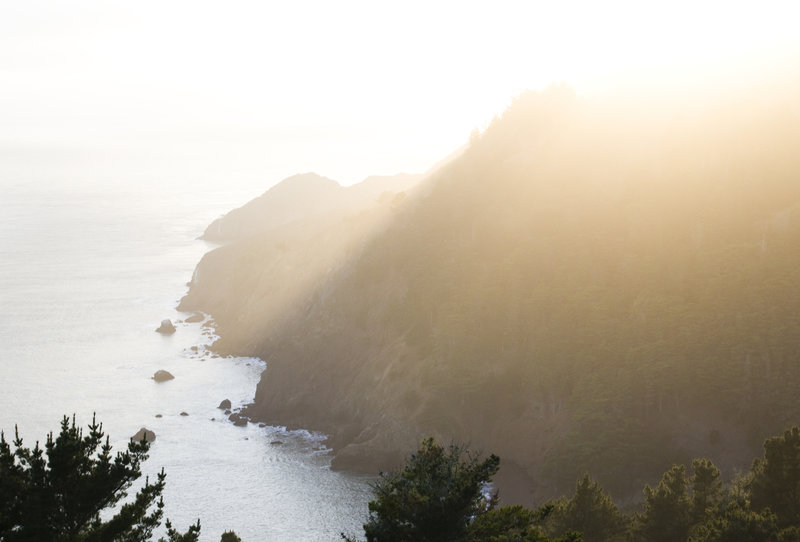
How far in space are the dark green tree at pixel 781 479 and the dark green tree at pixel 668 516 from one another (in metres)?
4.44

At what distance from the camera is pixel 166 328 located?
176000mm

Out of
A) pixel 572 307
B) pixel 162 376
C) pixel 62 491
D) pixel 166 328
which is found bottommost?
pixel 162 376

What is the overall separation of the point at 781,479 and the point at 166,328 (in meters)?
154

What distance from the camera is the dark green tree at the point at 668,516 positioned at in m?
48.0

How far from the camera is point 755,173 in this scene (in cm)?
10712

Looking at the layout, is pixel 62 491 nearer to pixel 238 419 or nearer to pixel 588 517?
pixel 588 517

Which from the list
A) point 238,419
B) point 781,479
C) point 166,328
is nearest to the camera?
point 781,479

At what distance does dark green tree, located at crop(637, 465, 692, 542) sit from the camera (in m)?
48.0

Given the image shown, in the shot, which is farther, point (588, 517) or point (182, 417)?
point (182, 417)

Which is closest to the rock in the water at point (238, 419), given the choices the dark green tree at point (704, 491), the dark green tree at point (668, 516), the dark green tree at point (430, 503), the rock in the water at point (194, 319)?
the rock in the water at point (194, 319)

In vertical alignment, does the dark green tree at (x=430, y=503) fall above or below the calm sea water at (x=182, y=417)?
above

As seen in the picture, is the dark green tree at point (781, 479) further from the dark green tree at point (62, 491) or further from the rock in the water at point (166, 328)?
the rock in the water at point (166, 328)

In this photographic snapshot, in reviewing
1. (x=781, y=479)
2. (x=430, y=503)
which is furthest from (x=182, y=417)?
(x=430, y=503)

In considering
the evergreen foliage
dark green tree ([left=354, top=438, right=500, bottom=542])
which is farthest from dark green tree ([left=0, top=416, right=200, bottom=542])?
the evergreen foliage
